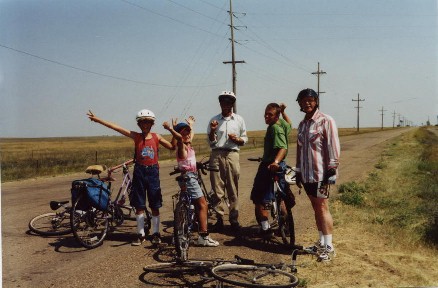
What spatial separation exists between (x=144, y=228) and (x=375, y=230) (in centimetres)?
409

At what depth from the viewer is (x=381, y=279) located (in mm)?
4746

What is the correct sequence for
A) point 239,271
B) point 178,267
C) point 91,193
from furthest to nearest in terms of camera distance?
point 91,193
point 178,267
point 239,271

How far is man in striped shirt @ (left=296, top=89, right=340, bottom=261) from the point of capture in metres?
5.25

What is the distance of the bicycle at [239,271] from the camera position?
14.3 ft

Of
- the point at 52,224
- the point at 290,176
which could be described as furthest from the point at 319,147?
the point at 52,224

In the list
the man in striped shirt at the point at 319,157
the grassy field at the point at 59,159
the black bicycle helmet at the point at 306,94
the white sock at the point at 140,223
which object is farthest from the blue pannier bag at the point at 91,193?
the grassy field at the point at 59,159

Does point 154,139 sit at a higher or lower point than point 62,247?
higher

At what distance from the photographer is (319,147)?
5348 mm

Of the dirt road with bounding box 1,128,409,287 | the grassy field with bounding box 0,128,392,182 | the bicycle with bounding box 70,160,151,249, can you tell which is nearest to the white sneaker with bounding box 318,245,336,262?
the dirt road with bounding box 1,128,409,287

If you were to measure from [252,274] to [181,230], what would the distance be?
1.17 m


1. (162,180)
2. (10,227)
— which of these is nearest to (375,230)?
(10,227)

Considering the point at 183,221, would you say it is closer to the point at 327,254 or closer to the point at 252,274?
the point at 252,274

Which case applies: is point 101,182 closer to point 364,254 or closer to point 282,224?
point 282,224

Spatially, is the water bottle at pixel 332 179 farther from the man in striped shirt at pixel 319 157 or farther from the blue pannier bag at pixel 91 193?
the blue pannier bag at pixel 91 193
